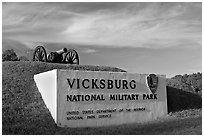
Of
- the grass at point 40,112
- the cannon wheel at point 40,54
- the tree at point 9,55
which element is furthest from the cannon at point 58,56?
the tree at point 9,55

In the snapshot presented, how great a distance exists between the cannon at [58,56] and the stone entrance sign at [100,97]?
5.84 metres

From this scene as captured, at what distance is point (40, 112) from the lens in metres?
15.5

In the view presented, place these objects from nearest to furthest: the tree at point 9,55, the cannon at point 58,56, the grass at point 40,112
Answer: the grass at point 40,112 → the cannon at point 58,56 → the tree at point 9,55

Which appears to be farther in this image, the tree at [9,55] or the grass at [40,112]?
the tree at [9,55]

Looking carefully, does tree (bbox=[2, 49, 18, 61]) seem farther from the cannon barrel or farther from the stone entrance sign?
the stone entrance sign

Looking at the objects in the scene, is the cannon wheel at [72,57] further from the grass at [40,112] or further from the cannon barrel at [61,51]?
the grass at [40,112]

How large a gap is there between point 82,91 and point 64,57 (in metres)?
9.92

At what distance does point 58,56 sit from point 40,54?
1.54 metres

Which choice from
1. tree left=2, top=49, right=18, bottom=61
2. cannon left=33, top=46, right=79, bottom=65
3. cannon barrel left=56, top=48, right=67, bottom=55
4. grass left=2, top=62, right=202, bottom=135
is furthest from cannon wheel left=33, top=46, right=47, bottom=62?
tree left=2, top=49, right=18, bottom=61

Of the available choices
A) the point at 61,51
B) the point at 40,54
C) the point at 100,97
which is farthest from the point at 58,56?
the point at 100,97

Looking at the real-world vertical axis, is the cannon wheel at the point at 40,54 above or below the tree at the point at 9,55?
below

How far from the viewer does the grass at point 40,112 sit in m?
13.3

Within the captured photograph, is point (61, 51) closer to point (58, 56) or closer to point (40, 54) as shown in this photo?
point (58, 56)

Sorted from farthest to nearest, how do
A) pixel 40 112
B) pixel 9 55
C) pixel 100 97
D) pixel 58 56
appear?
pixel 9 55 < pixel 58 56 < pixel 100 97 < pixel 40 112
